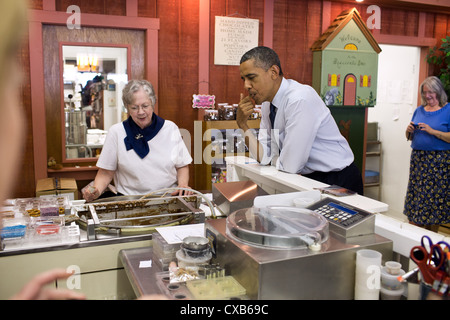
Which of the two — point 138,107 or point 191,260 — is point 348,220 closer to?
point 191,260

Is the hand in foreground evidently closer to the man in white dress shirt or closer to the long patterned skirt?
the man in white dress shirt

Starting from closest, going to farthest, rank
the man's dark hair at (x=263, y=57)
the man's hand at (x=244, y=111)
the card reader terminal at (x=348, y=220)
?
the card reader terminal at (x=348, y=220) → the man's dark hair at (x=263, y=57) → the man's hand at (x=244, y=111)

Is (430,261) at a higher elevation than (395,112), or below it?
below

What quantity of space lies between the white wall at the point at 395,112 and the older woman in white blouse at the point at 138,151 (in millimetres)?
4538

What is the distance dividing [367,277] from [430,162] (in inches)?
151

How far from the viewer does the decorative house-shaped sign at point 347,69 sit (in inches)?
204

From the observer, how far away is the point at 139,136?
9.29ft

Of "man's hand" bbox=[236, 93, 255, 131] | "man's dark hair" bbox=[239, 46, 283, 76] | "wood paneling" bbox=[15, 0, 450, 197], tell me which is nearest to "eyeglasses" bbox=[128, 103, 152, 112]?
"man's hand" bbox=[236, 93, 255, 131]

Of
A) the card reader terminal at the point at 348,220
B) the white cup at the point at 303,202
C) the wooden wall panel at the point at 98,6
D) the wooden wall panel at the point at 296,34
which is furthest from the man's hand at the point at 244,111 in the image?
the wooden wall panel at the point at 296,34

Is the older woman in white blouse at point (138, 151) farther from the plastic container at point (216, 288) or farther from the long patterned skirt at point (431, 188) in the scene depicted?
the long patterned skirt at point (431, 188)

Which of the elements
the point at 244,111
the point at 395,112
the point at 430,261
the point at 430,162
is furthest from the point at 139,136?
the point at 395,112
